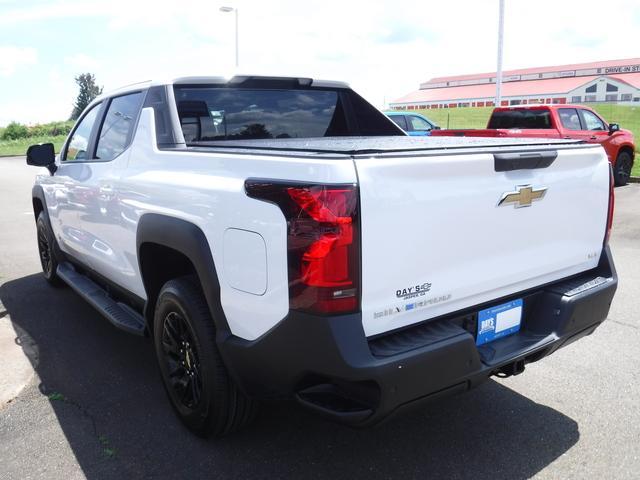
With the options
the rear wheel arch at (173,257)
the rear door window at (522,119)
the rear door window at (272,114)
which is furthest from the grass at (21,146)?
the rear wheel arch at (173,257)

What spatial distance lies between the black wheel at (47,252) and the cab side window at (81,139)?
0.84m

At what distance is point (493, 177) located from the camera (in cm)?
252

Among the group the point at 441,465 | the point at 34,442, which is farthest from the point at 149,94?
the point at 441,465

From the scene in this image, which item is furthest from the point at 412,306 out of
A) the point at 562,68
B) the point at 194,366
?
the point at 562,68

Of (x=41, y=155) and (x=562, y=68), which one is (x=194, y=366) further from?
(x=562, y=68)

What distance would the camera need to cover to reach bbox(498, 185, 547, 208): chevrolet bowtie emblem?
8.39ft

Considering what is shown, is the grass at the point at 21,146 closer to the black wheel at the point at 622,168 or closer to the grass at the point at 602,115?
the grass at the point at 602,115

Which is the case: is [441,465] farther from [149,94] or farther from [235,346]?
[149,94]

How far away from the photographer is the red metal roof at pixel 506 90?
77.8m

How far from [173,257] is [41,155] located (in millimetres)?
2450

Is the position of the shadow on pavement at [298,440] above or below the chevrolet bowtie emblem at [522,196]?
below

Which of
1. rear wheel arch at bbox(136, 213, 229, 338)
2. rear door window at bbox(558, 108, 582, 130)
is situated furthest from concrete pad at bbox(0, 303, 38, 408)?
rear door window at bbox(558, 108, 582, 130)

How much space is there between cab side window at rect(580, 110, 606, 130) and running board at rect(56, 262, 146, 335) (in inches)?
461

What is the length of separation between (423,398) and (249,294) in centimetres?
81
